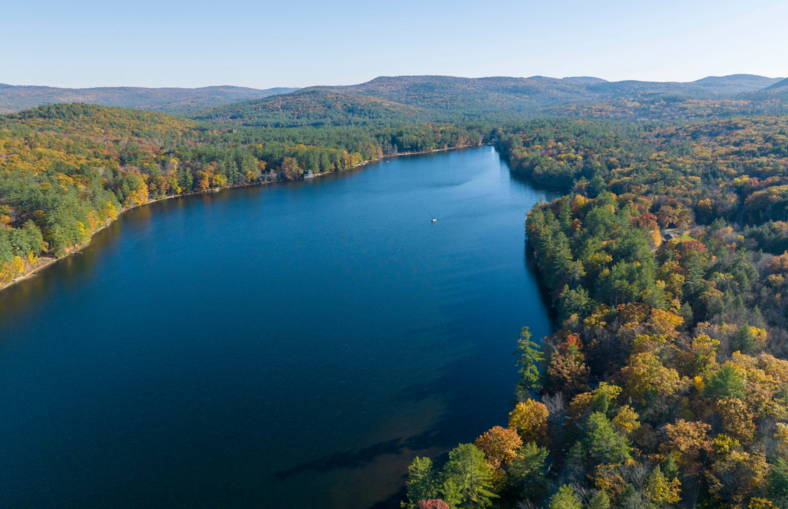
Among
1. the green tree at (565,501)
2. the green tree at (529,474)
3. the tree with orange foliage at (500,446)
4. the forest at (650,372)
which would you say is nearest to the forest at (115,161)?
the tree with orange foliage at (500,446)

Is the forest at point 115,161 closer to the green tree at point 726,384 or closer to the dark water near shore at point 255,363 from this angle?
the dark water near shore at point 255,363

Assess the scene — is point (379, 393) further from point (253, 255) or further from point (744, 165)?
point (744, 165)

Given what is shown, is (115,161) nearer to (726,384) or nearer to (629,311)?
(629,311)

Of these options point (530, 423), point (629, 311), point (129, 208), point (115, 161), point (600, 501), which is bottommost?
point (530, 423)

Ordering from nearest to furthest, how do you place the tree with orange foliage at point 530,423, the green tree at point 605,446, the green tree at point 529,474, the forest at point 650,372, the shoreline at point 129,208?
the forest at point 650,372 → the green tree at point 605,446 → the green tree at point 529,474 → the tree with orange foliage at point 530,423 → the shoreline at point 129,208

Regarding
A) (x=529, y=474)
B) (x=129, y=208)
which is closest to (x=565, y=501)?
(x=529, y=474)

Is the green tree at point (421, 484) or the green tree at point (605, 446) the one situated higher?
the green tree at point (605, 446)
